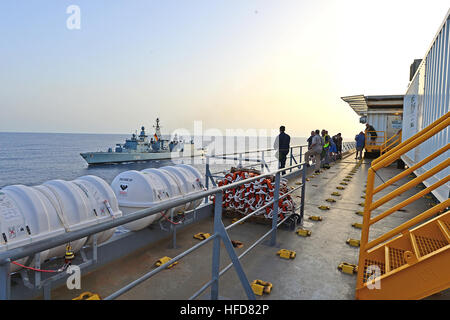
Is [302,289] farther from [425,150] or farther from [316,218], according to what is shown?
[425,150]

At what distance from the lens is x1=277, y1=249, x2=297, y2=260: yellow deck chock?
386cm

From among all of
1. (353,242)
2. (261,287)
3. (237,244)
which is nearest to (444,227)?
(353,242)

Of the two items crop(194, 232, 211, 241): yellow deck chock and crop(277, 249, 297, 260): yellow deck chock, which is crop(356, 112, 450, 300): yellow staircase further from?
Answer: crop(194, 232, 211, 241): yellow deck chock

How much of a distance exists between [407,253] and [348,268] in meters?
0.94

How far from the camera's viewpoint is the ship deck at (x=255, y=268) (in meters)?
3.05

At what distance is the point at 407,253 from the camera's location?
2656mm

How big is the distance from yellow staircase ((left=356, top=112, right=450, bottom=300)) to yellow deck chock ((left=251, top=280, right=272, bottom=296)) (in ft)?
2.87

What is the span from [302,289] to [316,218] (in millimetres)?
2616

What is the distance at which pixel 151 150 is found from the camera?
6112 cm

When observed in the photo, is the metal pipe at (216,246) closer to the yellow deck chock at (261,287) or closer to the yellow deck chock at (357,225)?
the yellow deck chock at (261,287)

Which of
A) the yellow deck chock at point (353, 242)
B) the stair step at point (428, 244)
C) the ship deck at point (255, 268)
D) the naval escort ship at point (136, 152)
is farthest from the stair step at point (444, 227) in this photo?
the naval escort ship at point (136, 152)

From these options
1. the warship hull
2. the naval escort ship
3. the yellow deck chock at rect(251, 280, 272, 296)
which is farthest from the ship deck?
the warship hull

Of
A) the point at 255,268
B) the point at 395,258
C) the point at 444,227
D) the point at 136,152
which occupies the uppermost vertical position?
the point at 444,227

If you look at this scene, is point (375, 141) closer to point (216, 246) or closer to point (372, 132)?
point (372, 132)
